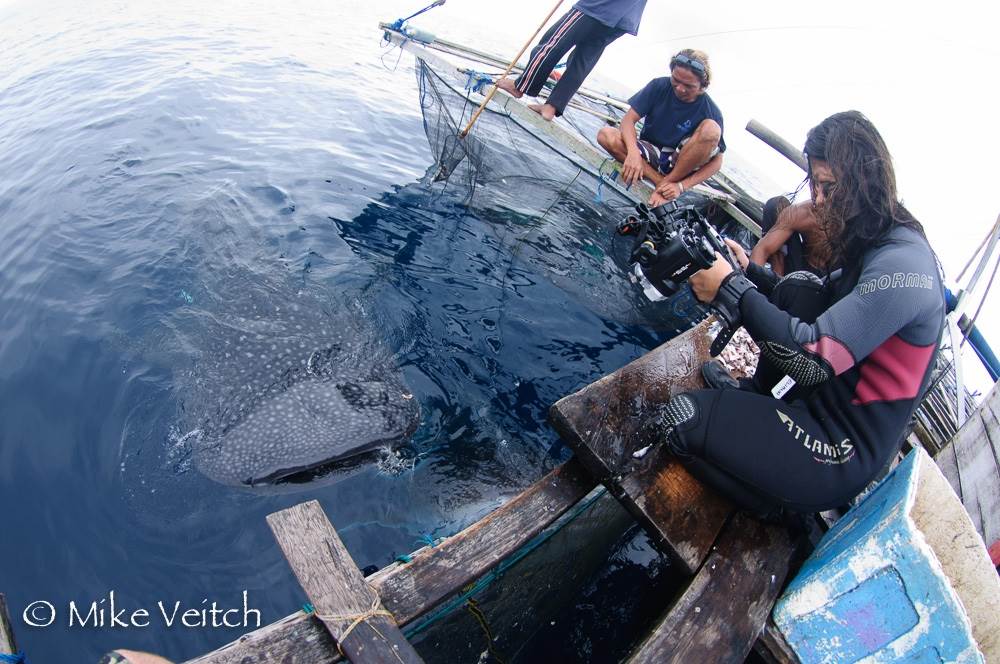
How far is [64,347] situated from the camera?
478cm

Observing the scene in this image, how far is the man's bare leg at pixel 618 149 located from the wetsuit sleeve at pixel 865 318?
3.91 meters

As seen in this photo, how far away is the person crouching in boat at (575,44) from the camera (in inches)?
212

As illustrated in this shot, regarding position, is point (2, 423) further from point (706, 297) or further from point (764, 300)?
point (764, 300)

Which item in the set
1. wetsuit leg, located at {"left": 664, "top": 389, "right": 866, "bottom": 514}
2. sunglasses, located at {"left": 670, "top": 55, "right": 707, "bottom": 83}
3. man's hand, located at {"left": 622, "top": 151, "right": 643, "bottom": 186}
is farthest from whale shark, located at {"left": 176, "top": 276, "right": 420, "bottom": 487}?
sunglasses, located at {"left": 670, "top": 55, "right": 707, "bottom": 83}

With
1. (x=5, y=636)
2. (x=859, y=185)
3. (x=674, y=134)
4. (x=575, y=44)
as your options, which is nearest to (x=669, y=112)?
(x=674, y=134)

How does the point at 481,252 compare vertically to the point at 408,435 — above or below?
above

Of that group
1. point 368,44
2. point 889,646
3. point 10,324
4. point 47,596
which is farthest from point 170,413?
point 368,44

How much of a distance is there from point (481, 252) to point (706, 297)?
12.7 feet

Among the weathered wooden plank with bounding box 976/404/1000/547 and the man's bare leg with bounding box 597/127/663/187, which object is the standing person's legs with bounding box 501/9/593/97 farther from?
the weathered wooden plank with bounding box 976/404/1000/547

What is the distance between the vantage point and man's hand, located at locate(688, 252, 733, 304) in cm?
277

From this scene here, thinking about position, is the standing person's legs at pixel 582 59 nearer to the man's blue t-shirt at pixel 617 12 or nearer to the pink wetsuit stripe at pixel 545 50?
the man's blue t-shirt at pixel 617 12

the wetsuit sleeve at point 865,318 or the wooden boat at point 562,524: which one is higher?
the wetsuit sleeve at point 865,318

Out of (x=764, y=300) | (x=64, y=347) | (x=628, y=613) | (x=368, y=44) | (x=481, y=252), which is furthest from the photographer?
(x=368, y=44)

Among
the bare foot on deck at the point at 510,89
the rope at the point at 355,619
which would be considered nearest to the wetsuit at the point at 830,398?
the rope at the point at 355,619
